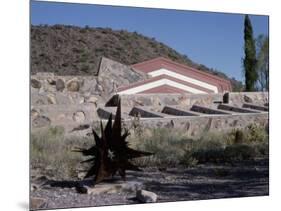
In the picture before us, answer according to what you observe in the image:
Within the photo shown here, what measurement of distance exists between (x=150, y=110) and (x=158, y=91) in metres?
0.29

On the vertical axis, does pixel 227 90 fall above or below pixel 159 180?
above

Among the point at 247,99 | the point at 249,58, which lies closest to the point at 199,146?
the point at 247,99

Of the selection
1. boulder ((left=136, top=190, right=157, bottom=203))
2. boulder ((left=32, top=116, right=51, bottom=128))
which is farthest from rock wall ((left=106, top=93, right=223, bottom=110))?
boulder ((left=136, top=190, right=157, bottom=203))

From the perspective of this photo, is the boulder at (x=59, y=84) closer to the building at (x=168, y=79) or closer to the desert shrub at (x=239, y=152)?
the building at (x=168, y=79)

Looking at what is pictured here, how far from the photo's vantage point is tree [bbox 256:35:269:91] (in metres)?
8.63

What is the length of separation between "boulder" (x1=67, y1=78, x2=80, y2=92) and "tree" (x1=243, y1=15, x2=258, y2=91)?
7.84 ft

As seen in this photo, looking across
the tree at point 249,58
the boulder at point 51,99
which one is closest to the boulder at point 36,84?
the boulder at point 51,99

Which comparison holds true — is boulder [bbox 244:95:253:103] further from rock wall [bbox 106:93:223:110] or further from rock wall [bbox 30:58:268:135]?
rock wall [bbox 106:93:223:110]

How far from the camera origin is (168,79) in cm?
814

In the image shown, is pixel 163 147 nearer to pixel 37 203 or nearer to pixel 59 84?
pixel 59 84

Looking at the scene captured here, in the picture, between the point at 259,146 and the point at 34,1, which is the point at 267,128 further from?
the point at 34,1

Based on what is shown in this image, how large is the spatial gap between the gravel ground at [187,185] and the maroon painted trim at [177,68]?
1198 mm

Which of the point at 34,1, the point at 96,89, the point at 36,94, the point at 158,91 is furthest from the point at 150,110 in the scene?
the point at 34,1

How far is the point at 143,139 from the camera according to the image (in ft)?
26.5
